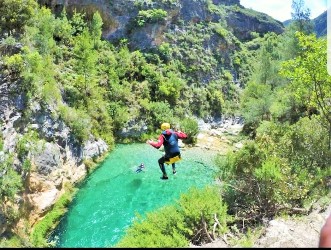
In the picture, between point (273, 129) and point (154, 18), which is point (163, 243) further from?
point (154, 18)

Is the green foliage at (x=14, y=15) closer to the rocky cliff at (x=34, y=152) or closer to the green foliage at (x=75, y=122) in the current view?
the rocky cliff at (x=34, y=152)

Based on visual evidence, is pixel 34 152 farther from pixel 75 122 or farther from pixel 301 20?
pixel 301 20

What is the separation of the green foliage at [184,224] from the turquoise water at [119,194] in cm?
158

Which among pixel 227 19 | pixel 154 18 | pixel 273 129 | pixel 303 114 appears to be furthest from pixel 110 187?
pixel 227 19

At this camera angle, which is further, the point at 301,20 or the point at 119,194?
the point at 301,20

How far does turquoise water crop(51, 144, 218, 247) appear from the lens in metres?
17.7

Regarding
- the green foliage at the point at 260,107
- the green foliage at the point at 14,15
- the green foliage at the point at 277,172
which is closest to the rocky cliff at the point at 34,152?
the green foliage at the point at 14,15

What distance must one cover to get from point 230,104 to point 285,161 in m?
37.8

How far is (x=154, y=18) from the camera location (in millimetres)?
48062

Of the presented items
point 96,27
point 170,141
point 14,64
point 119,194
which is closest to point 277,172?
point 170,141

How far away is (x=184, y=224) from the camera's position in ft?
46.8

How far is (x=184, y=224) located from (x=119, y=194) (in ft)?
29.9

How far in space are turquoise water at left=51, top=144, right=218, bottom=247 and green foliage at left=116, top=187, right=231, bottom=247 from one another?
1578mm

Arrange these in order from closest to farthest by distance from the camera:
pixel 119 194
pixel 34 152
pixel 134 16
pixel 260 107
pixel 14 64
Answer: pixel 34 152 < pixel 14 64 < pixel 119 194 < pixel 260 107 < pixel 134 16
